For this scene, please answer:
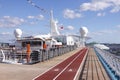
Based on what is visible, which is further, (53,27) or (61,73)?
(53,27)

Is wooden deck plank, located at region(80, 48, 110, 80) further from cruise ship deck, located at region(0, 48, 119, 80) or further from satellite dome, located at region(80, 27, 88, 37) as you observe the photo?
satellite dome, located at region(80, 27, 88, 37)

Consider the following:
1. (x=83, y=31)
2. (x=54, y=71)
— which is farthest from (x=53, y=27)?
(x=54, y=71)

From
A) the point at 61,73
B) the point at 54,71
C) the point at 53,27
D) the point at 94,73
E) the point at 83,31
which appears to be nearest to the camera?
the point at 94,73

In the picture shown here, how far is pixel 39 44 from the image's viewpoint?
185 ft

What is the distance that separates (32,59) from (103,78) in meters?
15.6

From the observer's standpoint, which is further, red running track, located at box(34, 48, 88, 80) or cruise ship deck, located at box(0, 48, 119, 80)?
red running track, located at box(34, 48, 88, 80)

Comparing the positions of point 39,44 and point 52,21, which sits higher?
point 52,21

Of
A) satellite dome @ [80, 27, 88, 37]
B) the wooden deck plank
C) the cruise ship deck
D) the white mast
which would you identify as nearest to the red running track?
the cruise ship deck

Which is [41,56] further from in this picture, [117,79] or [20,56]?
[117,79]

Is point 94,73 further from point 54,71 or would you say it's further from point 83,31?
point 83,31

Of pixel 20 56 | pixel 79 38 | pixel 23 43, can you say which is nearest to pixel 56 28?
pixel 79 38

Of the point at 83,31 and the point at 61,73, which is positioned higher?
the point at 83,31

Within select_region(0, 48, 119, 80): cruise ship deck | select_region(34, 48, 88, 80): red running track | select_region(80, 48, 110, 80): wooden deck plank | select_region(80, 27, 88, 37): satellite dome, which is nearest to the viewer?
select_region(80, 48, 110, 80): wooden deck plank

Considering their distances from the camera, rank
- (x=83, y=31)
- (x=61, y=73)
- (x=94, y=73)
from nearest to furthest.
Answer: (x=94, y=73) < (x=61, y=73) < (x=83, y=31)
